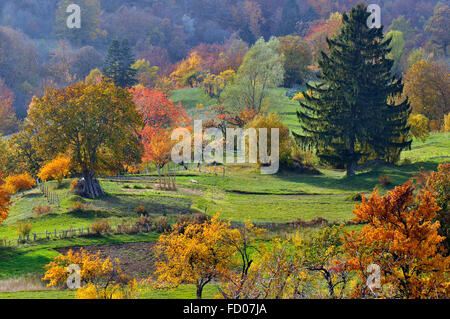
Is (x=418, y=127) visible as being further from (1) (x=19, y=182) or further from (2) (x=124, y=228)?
(1) (x=19, y=182)

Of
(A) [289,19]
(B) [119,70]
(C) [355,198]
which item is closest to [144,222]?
(C) [355,198]

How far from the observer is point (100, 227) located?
3341 cm

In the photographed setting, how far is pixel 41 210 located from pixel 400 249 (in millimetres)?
28444

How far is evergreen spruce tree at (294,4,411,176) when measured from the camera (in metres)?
56.6

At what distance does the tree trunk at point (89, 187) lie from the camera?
Result: 4425cm

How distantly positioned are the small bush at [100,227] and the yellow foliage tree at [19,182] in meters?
24.7

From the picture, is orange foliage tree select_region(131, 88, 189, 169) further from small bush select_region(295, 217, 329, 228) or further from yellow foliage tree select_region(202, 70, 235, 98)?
small bush select_region(295, 217, 329, 228)

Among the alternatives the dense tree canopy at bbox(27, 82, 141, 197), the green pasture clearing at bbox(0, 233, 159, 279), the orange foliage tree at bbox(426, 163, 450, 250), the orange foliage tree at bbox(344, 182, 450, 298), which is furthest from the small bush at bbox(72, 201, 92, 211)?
the orange foliage tree at bbox(426, 163, 450, 250)

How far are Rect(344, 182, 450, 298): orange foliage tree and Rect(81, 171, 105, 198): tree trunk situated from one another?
27714 mm

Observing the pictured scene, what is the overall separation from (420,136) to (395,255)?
167 feet

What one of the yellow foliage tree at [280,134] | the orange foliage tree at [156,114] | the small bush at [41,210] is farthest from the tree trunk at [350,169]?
the small bush at [41,210]

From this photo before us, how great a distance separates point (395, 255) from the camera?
20.7m

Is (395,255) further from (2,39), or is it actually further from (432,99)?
(2,39)

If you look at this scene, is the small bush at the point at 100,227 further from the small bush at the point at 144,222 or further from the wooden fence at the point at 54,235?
the small bush at the point at 144,222
